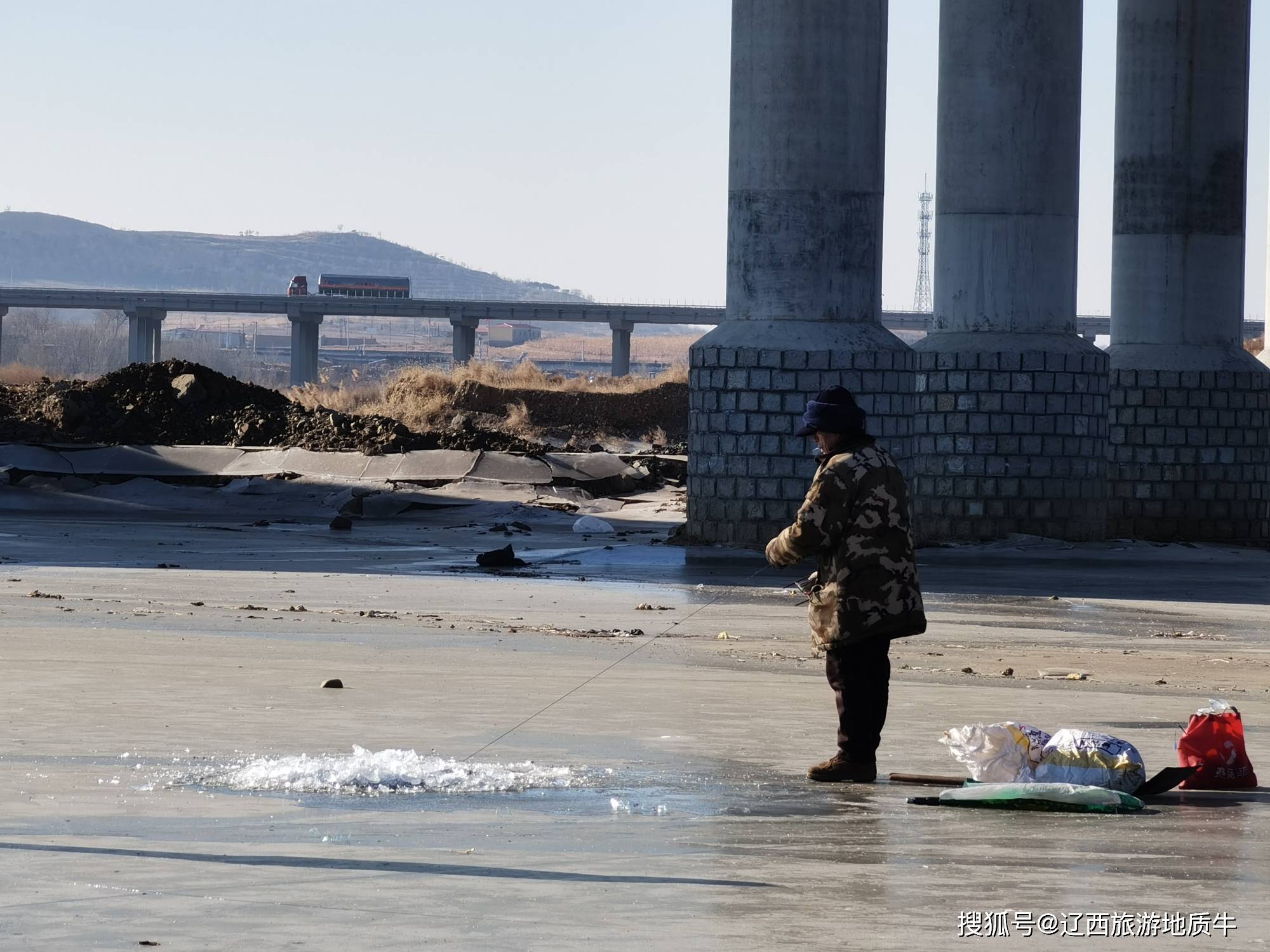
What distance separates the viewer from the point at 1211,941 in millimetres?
5223

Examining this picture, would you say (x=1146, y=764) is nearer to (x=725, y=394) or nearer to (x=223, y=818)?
(x=223, y=818)

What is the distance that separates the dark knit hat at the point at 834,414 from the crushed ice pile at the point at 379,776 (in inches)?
66.9

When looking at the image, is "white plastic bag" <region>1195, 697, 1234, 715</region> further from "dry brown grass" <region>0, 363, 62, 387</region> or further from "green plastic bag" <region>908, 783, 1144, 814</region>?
"dry brown grass" <region>0, 363, 62, 387</region>

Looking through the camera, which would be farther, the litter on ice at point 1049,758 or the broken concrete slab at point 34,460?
the broken concrete slab at point 34,460

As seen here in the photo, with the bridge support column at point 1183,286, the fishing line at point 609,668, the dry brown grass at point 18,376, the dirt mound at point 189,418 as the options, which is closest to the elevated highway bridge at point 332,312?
the dry brown grass at point 18,376

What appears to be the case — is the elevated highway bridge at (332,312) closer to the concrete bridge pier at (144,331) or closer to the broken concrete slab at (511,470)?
the concrete bridge pier at (144,331)

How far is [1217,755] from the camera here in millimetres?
7699

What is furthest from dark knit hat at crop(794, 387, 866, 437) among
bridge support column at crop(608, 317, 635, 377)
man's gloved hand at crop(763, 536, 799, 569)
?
bridge support column at crop(608, 317, 635, 377)

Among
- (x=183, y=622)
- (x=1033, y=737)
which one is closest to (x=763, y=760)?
(x=1033, y=737)

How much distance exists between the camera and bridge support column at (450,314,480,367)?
111125mm

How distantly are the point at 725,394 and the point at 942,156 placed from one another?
4996 millimetres

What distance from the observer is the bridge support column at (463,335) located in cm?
11112

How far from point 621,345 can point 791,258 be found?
9407 centimetres

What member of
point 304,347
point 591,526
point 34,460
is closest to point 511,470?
point 591,526
